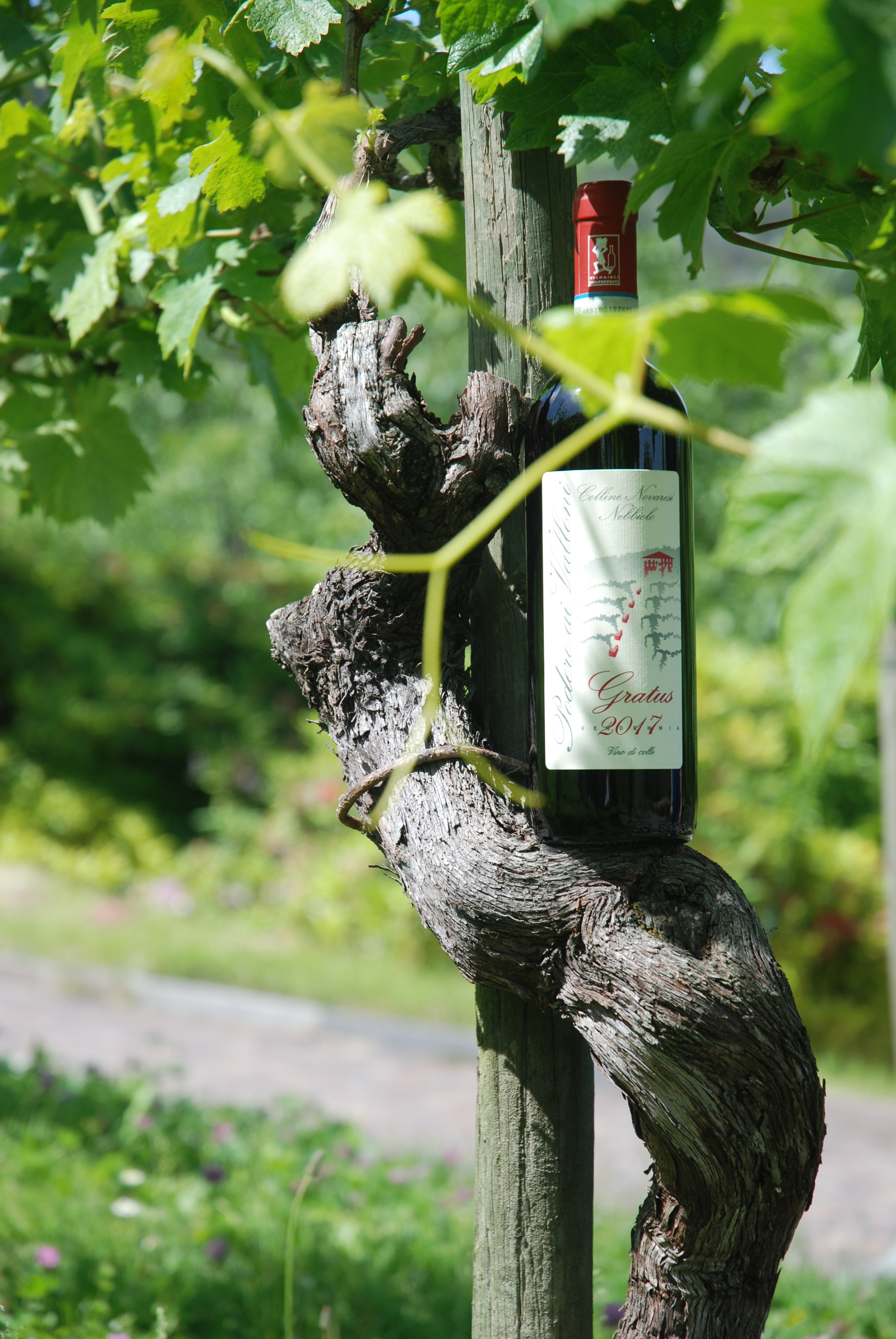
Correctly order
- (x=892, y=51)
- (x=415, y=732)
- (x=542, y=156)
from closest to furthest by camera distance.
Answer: (x=892, y=51) < (x=415, y=732) < (x=542, y=156)

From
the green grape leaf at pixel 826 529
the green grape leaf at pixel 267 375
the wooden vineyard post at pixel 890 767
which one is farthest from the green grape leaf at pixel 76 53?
the wooden vineyard post at pixel 890 767

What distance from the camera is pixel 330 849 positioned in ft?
22.4

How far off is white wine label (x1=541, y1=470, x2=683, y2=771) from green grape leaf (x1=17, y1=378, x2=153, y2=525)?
1005 mm

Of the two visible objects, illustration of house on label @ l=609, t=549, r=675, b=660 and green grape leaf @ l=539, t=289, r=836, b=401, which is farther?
illustration of house on label @ l=609, t=549, r=675, b=660

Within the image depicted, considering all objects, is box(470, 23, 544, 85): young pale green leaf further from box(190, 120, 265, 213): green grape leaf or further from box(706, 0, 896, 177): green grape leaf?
box(706, 0, 896, 177): green grape leaf

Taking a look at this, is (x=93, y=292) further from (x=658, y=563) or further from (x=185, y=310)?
(x=658, y=563)

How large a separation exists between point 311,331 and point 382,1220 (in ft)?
7.57

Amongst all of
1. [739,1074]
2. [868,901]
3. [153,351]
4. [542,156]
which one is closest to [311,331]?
[542,156]

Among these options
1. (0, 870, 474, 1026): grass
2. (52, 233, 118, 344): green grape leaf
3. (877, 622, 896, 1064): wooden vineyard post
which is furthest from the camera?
(0, 870, 474, 1026): grass

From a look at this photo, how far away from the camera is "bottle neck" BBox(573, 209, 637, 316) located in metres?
1.09

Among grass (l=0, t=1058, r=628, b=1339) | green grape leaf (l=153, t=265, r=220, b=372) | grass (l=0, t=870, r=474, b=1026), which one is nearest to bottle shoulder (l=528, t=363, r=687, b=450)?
green grape leaf (l=153, t=265, r=220, b=372)

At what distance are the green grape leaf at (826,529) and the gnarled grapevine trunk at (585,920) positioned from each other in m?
0.54

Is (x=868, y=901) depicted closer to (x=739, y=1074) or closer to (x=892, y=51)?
(x=739, y=1074)

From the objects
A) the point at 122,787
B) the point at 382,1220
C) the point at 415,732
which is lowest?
the point at 382,1220
